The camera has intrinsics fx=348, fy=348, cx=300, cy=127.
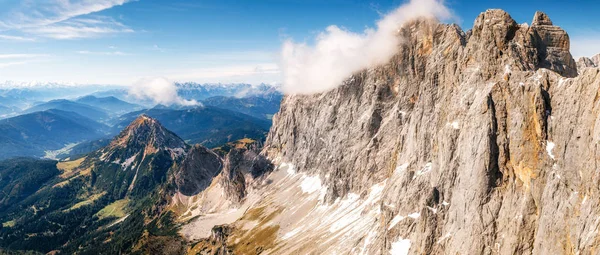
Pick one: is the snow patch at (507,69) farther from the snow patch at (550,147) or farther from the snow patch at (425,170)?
the snow patch at (425,170)

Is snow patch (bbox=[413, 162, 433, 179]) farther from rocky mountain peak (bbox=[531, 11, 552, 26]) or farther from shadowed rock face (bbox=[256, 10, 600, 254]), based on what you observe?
rocky mountain peak (bbox=[531, 11, 552, 26])

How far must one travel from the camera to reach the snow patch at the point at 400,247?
95.9 m

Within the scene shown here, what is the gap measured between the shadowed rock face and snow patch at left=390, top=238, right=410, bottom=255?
63cm

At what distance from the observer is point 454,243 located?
7912 cm

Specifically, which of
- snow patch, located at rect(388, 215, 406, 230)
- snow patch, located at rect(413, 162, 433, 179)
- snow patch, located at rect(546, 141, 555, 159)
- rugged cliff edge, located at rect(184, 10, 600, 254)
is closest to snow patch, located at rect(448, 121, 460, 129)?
rugged cliff edge, located at rect(184, 10, 600, 254)

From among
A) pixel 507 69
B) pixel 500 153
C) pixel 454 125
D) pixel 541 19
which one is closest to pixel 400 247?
pixel 454 125

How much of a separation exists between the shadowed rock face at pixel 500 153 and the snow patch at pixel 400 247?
629 mm

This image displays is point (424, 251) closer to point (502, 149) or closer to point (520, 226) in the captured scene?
point (520, 226)

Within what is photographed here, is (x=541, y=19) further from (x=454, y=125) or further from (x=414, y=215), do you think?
(x=414, y=215)

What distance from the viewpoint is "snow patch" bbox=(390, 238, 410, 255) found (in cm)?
9594

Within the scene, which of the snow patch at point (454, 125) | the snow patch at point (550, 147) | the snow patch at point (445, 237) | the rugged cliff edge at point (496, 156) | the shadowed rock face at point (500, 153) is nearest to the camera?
the shadowed rock face at point (500, 153)

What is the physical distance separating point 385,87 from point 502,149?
378 ft

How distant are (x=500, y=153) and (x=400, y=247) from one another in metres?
39.1

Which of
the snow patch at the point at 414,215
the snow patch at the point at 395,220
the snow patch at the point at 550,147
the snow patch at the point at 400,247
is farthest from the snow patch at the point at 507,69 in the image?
the snow patch at the point at 400,247
